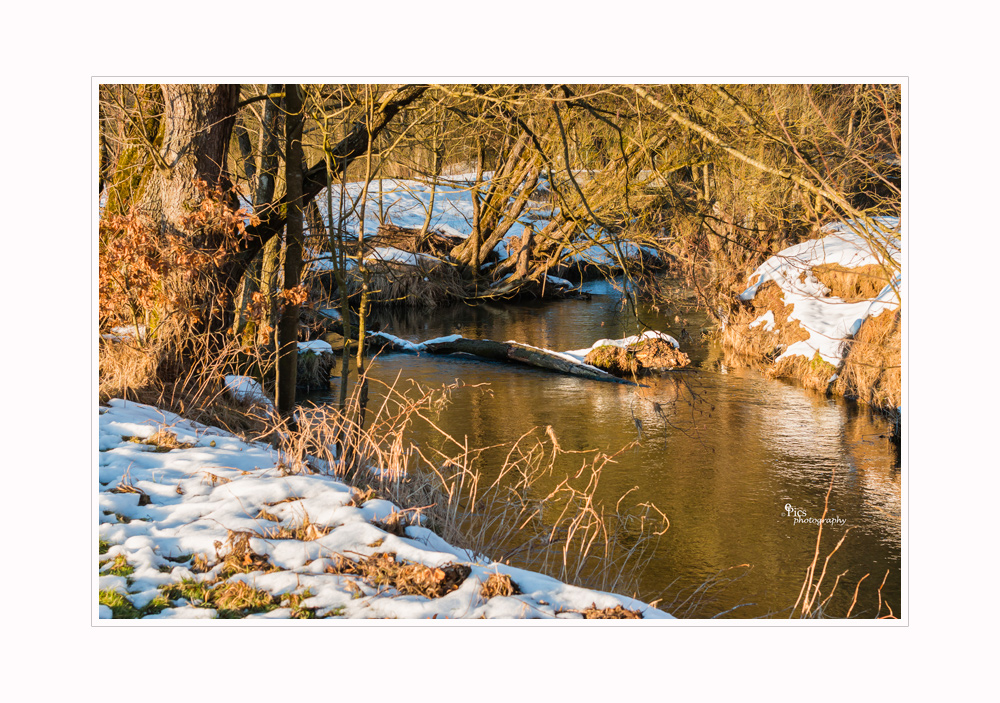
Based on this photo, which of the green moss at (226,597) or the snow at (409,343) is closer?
the green moss at (226,597)

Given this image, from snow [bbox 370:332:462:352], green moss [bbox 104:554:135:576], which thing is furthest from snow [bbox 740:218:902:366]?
green moss [bbox 104:554:135:576]

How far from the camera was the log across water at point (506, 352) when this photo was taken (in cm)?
877

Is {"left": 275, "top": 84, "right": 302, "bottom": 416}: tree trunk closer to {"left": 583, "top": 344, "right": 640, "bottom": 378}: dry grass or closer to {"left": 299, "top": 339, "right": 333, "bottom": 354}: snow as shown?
{"left": 299, "top": 339, "right": 333, "bottom": 354}: snow

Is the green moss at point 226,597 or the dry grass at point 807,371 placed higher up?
the dry grass at point 807,371

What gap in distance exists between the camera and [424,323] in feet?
38.1

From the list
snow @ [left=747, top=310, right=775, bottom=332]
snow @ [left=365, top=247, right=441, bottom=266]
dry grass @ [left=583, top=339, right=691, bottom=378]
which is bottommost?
dry grass @ [left=583, top=339, right=691, bottom=378]

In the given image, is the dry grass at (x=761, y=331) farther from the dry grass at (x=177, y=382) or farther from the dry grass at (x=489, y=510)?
the dry grass at (x=177, y=382)

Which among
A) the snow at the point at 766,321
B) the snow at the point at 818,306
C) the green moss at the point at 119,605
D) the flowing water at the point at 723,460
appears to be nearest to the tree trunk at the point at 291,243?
the flowing water at the point at 723,460

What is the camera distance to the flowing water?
13.7 feet

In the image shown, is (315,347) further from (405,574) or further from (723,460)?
(405,574)

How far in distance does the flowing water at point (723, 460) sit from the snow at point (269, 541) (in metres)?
1.51

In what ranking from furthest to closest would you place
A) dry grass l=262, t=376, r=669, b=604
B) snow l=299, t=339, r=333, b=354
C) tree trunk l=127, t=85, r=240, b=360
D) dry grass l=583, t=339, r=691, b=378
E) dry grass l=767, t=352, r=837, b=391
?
dry grass l=583, t=339, r=691, b=378, snow l=299, t=339, r=333, b=354, dry grass l=767, t=352, r=837, b=391, tree trunk l=127, t=85, r=240, b=360, dry grass l=262, t=376, r=669, b=604

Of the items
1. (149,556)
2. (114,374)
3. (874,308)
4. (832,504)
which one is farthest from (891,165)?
(114,374)

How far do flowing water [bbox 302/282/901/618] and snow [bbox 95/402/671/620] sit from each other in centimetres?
151
